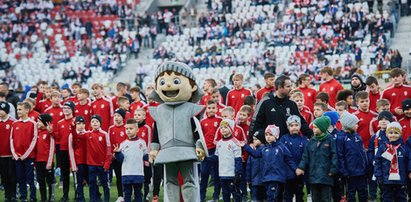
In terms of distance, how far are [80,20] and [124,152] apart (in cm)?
2910

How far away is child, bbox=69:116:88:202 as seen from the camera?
1573 centimetres

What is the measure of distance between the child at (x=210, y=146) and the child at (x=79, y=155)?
201 centimetres

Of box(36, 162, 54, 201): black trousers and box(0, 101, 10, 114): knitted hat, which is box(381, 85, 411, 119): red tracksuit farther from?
box(0, 101, 10, 114): knitted hat

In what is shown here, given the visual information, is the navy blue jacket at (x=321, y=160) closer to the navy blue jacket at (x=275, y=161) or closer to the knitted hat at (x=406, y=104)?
the navy blue jacket at (x=275, y=161)

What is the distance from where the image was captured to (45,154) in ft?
52.5

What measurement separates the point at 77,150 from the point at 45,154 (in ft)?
2.00

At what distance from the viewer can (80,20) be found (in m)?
43.3

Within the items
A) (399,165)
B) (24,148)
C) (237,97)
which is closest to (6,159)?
(24,148)

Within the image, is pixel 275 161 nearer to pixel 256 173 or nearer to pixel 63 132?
pixel 256 173

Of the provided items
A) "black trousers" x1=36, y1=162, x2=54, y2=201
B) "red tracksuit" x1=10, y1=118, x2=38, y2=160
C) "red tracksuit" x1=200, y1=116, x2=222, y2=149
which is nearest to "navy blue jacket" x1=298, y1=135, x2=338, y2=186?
"red tracksuit" x1=200, y1=116, x2=222, y2=149

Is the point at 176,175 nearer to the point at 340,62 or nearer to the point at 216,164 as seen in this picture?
the point at 216,164

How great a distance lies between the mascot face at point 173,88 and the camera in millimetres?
12312

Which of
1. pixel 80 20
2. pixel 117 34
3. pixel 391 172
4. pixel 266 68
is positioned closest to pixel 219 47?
pixel 266 68

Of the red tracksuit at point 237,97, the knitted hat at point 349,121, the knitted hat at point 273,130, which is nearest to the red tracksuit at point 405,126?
the knitted hat at point 349,121
